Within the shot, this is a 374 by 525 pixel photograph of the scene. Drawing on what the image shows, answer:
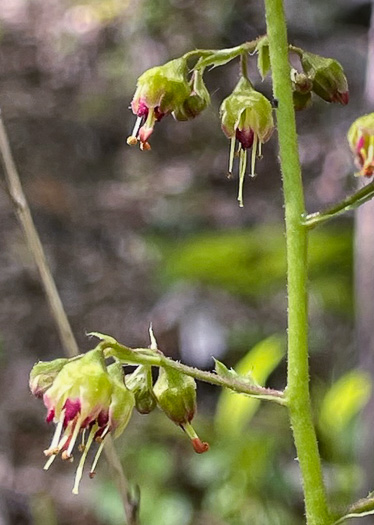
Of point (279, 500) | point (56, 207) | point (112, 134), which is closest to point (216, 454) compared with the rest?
point (279, 500)

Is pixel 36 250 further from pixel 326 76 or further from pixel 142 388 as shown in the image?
pixel 326 76

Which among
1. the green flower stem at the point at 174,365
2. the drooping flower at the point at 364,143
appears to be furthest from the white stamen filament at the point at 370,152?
the green flower stem at the point at 174,365

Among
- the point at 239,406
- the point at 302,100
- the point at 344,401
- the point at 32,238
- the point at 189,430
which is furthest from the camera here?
the point at 239,406

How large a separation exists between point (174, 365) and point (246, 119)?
1.34ft

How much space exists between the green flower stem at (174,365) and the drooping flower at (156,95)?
1.07ft

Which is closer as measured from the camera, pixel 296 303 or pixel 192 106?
pixel 296 303

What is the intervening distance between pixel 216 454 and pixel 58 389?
6.18ft

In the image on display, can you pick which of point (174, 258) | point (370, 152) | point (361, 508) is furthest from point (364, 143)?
point (174, 258)

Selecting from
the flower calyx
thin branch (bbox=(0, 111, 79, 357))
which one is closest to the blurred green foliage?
thin branch (bbox=(0, 111, 79, 357))

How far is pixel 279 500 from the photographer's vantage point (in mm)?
2768

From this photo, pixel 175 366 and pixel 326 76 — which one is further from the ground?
pixel 326 76

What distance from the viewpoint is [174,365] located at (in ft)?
4.08

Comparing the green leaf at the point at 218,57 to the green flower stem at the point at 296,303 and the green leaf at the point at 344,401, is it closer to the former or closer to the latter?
the green flower stem at the point at 296,303

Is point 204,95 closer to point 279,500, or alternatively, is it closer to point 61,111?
point 279,500
